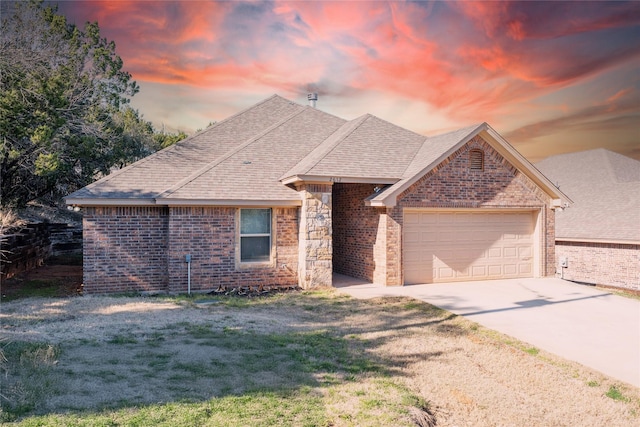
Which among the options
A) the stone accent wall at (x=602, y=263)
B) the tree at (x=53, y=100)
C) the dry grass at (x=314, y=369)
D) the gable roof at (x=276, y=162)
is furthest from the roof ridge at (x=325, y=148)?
the stone accent wall at (x=602, y=263)

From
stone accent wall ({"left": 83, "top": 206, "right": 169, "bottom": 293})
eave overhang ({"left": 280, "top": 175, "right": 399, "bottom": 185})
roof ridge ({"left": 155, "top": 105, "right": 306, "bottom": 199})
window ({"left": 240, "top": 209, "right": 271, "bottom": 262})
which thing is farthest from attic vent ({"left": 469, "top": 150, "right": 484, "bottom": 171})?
stone accent wall ({"left": 83, "top": 206, "right": 169, "bottom": 293})

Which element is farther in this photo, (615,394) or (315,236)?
(315,236)

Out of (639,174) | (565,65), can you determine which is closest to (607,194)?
(639,174)

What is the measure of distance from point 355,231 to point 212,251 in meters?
4.95

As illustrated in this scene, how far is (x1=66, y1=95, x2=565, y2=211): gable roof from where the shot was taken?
1302 centimetres

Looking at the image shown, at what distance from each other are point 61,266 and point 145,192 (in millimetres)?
8867

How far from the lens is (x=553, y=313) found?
10555 millimetres

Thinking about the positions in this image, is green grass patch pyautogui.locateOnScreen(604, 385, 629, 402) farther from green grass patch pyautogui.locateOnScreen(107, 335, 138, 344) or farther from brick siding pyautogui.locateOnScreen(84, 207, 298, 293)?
brick siding pyautogui.locateOnScreen(84, 207, 298, 293)

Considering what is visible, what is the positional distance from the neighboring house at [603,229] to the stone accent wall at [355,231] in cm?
1247

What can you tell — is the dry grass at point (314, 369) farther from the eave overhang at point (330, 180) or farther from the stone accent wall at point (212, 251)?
the eave overhang at point (330, 180)

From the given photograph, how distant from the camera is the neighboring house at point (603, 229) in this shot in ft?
66.9

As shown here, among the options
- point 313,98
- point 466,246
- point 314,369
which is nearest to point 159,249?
point 314,369

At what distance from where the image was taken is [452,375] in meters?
6.69

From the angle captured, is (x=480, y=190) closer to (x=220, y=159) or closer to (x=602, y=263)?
(x=220, y=159)
